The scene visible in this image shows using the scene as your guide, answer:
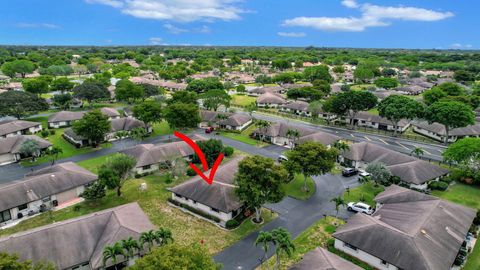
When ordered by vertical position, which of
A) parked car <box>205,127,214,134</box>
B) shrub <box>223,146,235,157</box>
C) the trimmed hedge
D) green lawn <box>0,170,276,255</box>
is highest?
shrub <box>223,146,235,157</box>

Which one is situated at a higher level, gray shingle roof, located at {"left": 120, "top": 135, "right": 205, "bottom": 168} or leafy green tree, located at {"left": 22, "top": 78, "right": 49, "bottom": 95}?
leafy green tree, located at {"left": 22, "top": 78, "right": 49, "bottom": 95}

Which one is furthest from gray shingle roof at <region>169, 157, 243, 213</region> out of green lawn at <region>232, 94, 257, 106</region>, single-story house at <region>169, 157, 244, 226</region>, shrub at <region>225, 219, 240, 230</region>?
green lawn at <region>232, 94, 257, 106</region>

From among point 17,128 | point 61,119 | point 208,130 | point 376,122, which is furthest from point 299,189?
point 61,119

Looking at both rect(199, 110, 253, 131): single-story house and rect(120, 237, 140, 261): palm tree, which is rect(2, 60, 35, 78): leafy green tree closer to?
rect(199, 110, 253, 131): single-story house

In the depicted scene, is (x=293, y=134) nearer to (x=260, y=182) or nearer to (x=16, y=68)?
(x=260, y=182)

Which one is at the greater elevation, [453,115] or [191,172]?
[453,115]

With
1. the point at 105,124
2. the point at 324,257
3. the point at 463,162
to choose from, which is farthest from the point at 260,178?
the point at 105,124
